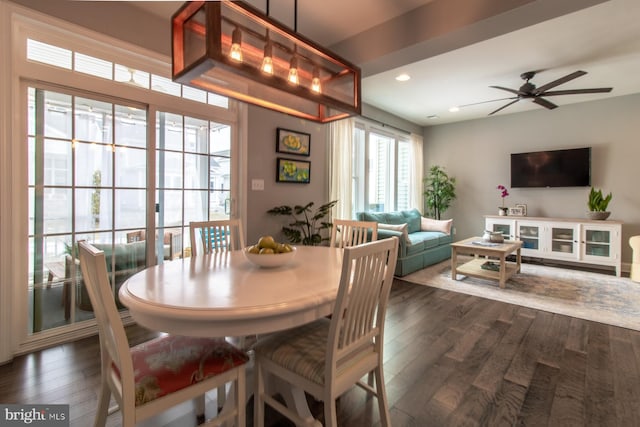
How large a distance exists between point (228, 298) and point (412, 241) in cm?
379

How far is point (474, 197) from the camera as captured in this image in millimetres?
6199

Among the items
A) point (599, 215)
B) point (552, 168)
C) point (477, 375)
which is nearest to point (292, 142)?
point (477, 375)

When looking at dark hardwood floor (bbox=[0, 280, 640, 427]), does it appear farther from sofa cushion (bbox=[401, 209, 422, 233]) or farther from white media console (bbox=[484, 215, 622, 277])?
sofa cushion (bbox=[401, 209, 422, 233])

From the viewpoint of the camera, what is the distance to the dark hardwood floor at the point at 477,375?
1580 mm

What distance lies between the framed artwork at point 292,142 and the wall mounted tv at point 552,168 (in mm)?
4150

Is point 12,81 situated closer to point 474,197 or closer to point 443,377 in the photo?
point 443,377

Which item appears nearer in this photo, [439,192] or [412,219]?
[412,219]

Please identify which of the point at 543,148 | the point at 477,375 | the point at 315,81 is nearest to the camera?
the point at 315,81

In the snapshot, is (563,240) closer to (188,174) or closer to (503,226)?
(503,226)

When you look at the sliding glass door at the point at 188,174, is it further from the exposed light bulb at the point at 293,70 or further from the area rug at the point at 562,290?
the area rug at the point at 562,290

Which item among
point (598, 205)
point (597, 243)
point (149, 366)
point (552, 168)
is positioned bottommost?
point (149, 366)

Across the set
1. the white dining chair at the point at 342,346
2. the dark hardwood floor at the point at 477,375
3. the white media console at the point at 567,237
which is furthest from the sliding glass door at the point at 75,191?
the white media console at the point at 567,237

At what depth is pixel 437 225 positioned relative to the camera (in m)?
5.57

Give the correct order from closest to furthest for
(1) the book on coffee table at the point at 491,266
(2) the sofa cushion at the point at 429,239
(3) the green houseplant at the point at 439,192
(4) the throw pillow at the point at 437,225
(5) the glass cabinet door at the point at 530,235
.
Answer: (1) the book on coffee table at the point at 491,266, (2) the sofa cushion at the point at 429,239, (5) the glass cabinet door at the point at 530,235, (4) the throw pillow at the point at 437,225, (3) the green houseplant at the point at 439,192
